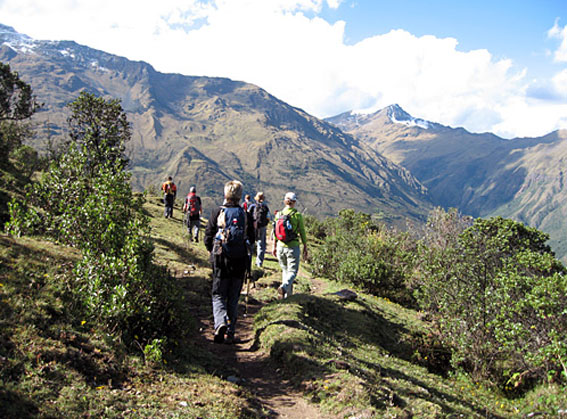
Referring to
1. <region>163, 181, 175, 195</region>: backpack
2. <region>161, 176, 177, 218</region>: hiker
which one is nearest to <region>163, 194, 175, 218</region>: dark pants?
<region>161, 176, 177, 218</region>: hiker

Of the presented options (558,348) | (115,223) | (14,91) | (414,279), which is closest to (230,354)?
(115,223)

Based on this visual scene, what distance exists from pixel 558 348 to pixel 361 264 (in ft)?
36.4

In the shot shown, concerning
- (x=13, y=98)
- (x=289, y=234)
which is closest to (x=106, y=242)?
(x=289, y=234)

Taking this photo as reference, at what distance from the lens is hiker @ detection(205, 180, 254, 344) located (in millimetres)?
7660

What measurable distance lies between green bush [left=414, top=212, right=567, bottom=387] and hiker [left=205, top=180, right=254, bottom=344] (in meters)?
6.37

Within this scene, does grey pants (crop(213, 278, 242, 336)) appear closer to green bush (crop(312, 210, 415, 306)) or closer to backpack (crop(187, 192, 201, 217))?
green bush (crop(312, 210, 415, 306))

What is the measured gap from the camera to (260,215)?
1566 cm

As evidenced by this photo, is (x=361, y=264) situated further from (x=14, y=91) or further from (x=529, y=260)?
(x=14, y=91)

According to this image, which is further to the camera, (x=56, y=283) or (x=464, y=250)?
(x=464, y=250)

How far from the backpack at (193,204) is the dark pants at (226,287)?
460 inches

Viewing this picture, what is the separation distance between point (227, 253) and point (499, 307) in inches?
296

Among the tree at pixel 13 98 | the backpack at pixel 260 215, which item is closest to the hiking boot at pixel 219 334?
the backpack at pixel 260 215

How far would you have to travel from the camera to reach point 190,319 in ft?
24.7

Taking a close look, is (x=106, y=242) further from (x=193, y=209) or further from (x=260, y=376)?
(x=193, y=209)
